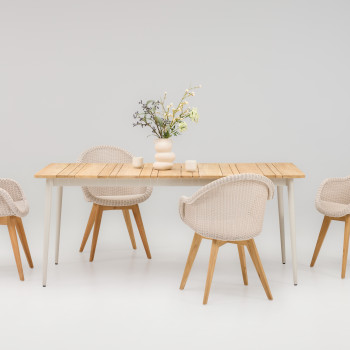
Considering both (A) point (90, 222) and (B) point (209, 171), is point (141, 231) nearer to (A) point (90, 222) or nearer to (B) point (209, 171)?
(A) point (90, 222)

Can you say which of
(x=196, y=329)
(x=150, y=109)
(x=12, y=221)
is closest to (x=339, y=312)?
(x=196, y=329)

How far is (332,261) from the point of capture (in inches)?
179

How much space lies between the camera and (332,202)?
178 inches

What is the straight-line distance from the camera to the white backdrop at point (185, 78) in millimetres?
5941

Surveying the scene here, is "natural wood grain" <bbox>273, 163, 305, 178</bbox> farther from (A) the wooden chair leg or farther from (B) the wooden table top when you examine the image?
(A) the wooden chair leg

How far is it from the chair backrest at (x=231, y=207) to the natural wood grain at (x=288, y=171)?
32 cm

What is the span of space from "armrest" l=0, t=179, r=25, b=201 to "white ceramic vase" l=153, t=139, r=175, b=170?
106cm

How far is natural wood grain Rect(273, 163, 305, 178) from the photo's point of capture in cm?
390

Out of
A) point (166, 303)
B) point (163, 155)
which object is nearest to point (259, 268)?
point (166, 303)

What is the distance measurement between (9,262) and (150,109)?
1.62 meters

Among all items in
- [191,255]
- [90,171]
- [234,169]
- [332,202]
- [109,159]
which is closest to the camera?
[191,255]

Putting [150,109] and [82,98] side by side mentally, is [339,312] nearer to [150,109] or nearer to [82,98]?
[150,109]

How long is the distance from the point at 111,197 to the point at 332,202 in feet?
5.64

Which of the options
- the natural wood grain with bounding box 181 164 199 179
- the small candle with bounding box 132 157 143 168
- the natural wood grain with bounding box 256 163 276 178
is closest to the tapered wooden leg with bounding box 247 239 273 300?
the natural wood grain with bounding box 256 163 276 178
